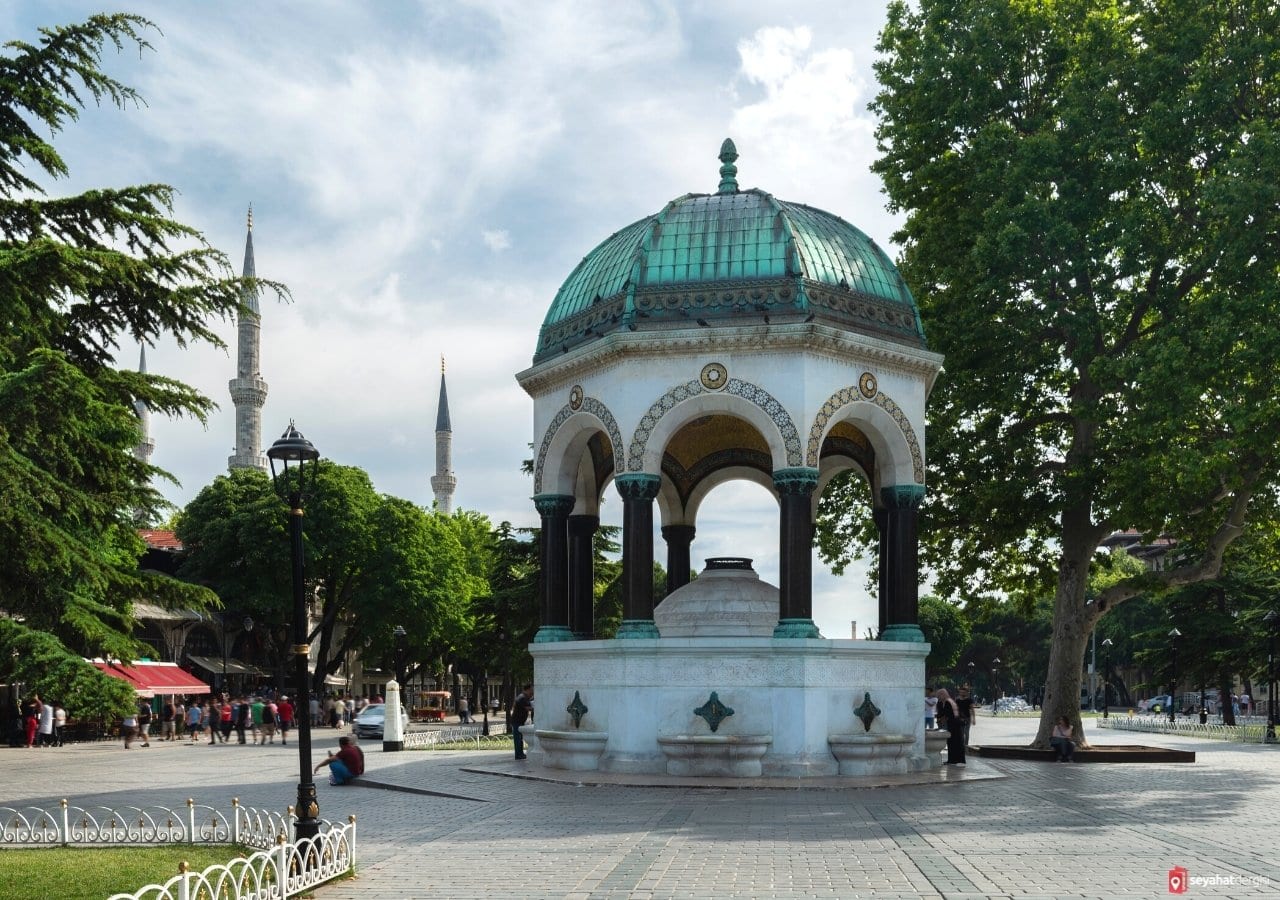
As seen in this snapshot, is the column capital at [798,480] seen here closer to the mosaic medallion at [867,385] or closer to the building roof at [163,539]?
Result: the mosaic medallion at [867,385]

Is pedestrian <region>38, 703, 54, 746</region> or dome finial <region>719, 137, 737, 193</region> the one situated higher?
dome finial <region>719, 137, 737, 193</region>

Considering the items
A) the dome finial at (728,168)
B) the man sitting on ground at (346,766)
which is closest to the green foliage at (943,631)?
the dome finial at (728,168)

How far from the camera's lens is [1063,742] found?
25.4 meters

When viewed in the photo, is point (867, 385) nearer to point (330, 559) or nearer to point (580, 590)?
point (580, 590)

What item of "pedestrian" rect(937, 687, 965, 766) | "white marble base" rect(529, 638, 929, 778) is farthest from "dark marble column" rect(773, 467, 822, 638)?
"pedestrian" rect(937, 687, 965, 766)

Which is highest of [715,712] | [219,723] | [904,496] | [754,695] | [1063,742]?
[904,496]

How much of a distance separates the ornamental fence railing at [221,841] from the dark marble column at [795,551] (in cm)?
860

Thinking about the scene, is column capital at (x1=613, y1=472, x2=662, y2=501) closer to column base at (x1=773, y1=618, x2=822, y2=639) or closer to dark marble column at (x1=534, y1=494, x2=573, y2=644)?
dark marble column at (x1=534, y1=494, x2=573, y2=644)

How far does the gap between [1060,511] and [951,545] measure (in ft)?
11.4

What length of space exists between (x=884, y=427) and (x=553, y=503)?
19.3 ft

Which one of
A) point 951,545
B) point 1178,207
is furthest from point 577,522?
point 1178,207

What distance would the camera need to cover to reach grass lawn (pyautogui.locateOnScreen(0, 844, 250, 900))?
10562mm

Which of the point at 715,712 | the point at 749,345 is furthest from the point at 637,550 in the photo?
the point at 749,345

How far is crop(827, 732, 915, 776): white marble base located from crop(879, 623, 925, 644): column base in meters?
2.01
